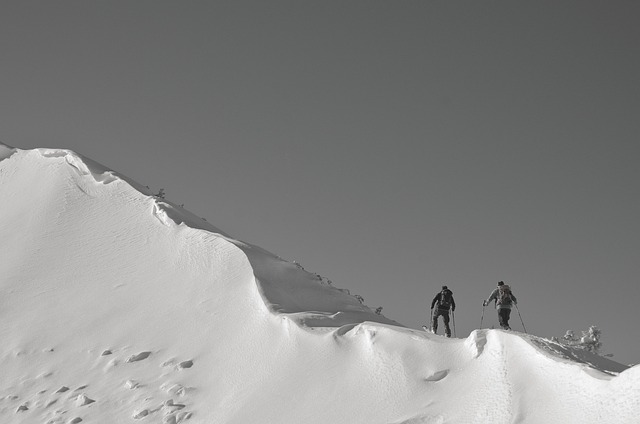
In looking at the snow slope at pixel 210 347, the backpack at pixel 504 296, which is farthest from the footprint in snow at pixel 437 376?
the backpack at pixel 504 296

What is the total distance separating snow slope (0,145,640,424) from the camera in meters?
8.28

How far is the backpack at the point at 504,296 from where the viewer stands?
1426 cm

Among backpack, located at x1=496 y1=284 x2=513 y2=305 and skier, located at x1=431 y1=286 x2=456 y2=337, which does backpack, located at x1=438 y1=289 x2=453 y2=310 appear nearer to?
skier, located at x1=431 y1=286 x2=456 y2=337

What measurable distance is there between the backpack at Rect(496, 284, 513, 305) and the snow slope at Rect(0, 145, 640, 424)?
10.6ft

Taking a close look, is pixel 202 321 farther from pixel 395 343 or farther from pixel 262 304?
pixel 395 343

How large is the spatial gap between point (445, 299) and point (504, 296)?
1089mm

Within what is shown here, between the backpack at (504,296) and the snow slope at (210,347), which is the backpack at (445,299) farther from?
the snow slope at (210,347)

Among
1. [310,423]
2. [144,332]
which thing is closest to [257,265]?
[144,332]

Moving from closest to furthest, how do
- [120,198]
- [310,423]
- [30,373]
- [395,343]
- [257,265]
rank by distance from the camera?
[310,423] < [395,343] < [30,373] < [257,265] < [120,198]

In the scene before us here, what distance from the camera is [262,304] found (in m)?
11.4

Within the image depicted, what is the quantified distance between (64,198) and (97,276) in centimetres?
310

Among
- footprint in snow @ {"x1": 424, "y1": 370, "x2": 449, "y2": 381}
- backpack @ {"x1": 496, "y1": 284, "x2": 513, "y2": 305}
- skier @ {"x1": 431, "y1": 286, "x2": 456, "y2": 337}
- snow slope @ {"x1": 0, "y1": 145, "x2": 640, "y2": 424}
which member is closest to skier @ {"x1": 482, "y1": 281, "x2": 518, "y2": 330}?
backpack @ {"x1": 496, "y1": 284, "x2": 513, "y2": 305}

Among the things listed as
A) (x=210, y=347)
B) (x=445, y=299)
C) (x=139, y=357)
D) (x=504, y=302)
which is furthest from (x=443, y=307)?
(x=139, y=357)

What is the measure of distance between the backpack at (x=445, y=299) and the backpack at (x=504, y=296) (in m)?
0.89
